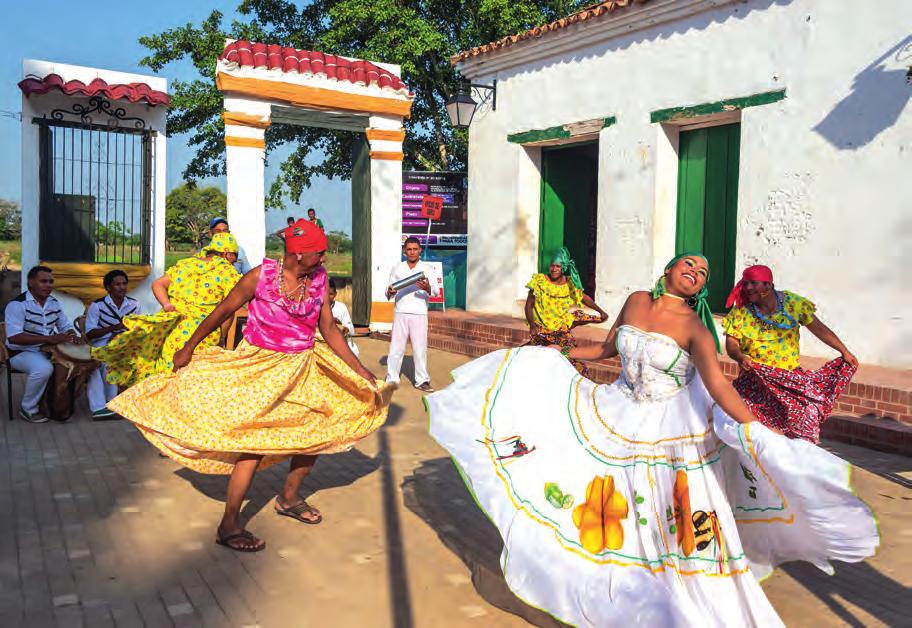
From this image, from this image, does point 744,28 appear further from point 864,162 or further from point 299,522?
point 299,522

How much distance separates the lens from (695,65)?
10.5 m

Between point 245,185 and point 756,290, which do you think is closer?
point 756,290

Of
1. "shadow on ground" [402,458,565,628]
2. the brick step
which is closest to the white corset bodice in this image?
"shadow on ground" [402,458,565,628]

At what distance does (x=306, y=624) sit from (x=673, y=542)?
5.20ft

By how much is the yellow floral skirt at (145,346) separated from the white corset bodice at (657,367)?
12.6 feet

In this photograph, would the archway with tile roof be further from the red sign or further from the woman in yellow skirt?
the woman in yellow skirt

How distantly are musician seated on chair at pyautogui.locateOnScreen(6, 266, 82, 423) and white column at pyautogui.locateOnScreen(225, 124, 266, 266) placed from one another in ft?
14.8

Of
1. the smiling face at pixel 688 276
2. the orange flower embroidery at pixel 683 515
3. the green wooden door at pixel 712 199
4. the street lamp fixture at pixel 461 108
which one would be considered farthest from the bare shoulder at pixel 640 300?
the street lamp fixture at pixel 461 108

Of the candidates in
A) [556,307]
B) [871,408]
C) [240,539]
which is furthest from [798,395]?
[240,539]

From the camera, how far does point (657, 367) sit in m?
3.47

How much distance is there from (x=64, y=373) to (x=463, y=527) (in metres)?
4.57

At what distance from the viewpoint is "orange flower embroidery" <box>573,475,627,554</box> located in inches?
132

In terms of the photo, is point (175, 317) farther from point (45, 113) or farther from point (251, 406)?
point (45, 113)

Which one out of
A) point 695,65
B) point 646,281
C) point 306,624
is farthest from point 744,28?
point 306,624
